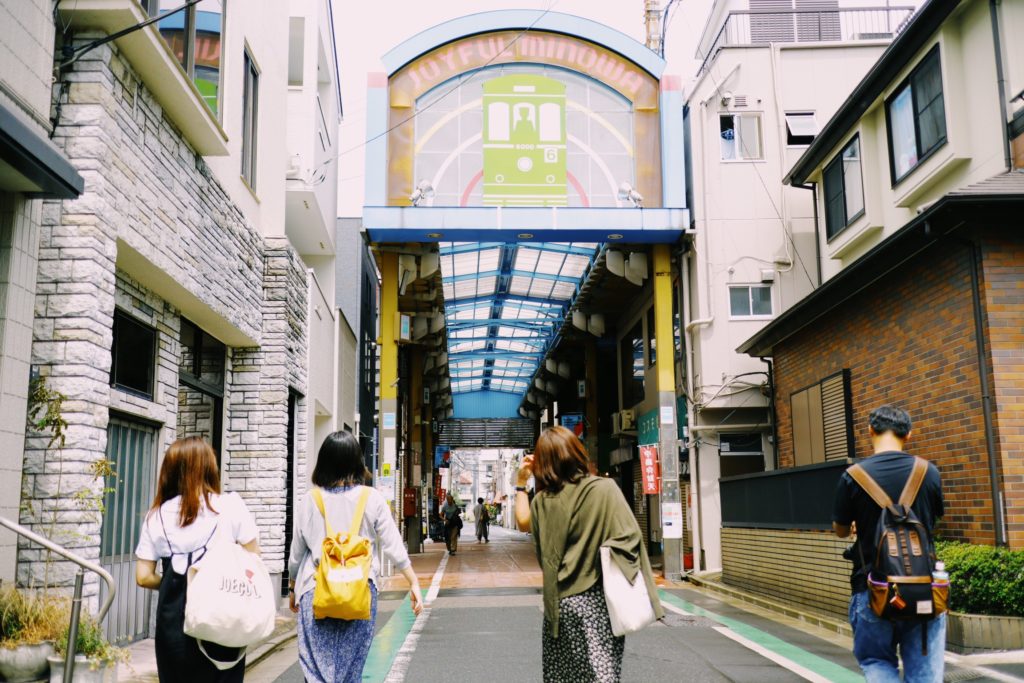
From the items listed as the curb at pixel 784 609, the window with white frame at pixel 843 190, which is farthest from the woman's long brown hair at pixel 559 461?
the window with white frame at pixel 843 190

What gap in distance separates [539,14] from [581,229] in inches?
195

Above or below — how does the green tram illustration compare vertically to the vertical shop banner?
above

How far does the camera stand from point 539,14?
21.8 meters

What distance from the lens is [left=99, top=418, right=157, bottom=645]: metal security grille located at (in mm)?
9109

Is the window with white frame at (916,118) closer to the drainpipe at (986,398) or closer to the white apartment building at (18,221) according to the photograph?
the drainpipe at (986,398)

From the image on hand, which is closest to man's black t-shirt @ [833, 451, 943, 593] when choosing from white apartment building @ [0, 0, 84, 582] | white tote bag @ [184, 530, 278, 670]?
white tote bag @ [184, 530, 278, 670]

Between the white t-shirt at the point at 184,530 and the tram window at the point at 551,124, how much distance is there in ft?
58.8

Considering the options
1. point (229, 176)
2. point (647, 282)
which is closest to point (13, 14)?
point (229, 176)

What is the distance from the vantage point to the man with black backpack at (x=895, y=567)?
14.7 feet

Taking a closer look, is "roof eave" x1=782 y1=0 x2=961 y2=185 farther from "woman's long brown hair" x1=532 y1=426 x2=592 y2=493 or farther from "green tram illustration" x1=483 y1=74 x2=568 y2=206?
"woman's long brown hair" x1=532 y1=426 x2=592 y2=493

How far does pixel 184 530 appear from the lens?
14.9 ft

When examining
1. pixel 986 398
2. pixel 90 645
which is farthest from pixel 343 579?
pixel 986 398

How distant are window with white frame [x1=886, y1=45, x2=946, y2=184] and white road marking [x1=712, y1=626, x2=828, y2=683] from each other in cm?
732

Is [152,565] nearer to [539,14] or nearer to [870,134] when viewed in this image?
[870,134]
